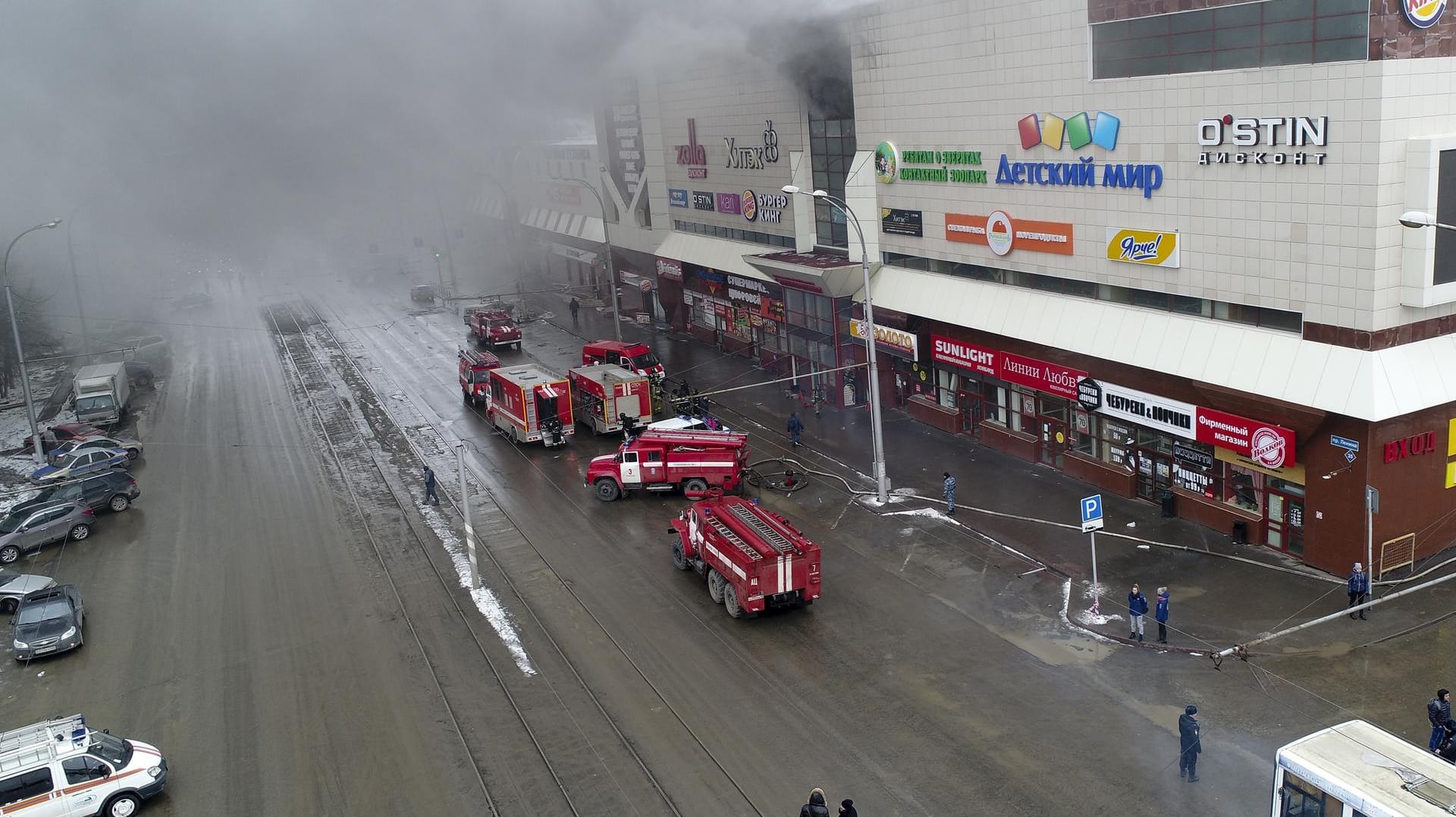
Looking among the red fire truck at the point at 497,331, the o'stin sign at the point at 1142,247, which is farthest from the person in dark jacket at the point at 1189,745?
the red fire truck at the point at 497,331

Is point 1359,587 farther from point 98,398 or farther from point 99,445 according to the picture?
point 98,398

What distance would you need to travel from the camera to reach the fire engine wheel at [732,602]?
80.8 ft

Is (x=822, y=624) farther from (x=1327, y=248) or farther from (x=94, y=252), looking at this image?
(x=94, y=252)

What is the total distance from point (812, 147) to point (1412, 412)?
1009 inches

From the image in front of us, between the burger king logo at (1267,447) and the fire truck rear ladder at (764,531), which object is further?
the burger king logo at (1267,447)

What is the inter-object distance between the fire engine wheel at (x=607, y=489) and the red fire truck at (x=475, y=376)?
42.9ft

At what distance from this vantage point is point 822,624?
2433 centimetres

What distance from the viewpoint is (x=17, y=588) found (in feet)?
92.8

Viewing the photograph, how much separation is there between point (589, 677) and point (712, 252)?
33455 millimetres

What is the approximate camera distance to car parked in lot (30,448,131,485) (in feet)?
125

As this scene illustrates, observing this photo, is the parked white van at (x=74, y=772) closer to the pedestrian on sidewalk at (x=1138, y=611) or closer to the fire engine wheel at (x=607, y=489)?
the fire engine wheel at (x=607, y=489)

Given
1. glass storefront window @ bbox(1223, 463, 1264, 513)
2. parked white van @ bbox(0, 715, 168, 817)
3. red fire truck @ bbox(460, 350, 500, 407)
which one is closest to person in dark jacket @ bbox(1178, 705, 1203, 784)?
glass storefront window @ bbox(1223, 463, 1264, 513)

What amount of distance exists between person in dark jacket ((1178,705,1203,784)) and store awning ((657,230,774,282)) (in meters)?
31.1

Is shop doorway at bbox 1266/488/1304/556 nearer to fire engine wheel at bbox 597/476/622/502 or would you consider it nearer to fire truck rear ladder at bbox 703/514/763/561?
fire truck rear ladder at bbox 703/514/763/561
